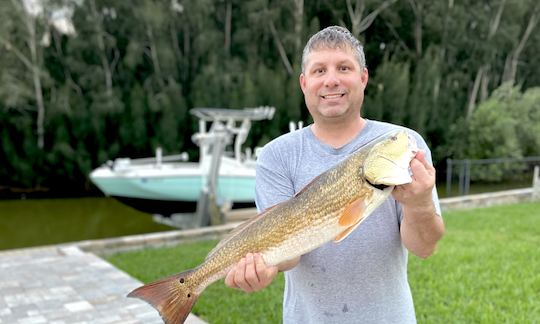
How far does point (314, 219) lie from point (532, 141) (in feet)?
74.5

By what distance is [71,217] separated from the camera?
14609mm

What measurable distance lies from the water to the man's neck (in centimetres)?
1073

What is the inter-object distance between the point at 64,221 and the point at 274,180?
44.6 feet

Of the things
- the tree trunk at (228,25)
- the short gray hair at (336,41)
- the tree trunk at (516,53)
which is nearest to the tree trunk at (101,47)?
the tree trunk at (228,25)

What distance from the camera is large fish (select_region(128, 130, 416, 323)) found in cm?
141

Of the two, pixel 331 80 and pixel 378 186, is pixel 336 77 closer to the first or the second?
pixel 331 80

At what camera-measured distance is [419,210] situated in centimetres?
143

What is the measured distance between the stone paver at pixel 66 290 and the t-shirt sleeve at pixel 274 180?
2771mm

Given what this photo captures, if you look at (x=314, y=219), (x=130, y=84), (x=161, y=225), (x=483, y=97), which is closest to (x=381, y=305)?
(x=314, y=219)

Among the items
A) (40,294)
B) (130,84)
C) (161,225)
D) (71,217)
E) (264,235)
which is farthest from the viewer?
(130,84)

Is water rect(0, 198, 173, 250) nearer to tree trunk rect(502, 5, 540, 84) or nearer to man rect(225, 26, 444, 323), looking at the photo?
man rect(225, 26, 444, 323)

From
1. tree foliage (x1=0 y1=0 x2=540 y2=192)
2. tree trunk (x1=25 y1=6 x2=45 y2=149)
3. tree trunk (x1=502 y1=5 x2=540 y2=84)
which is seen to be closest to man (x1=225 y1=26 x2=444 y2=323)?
tree foliage (x1=0 y1=0 x2=540 y2=192)

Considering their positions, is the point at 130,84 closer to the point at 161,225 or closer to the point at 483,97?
the point at 161,225

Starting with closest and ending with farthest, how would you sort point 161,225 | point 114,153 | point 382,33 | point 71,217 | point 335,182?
point 335,182 → point 161,225 → point 71,217 → point 114,153 → point 382,33
